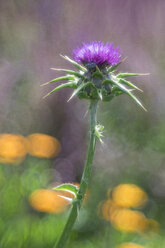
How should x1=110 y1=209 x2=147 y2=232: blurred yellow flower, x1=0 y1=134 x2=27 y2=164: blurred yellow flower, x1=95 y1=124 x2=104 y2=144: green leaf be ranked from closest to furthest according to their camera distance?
1. x1=95 y1=124 x2=104 y2=144: green leaf
2. x1=110 y1=209 x2=147 y2=232: blurred yellow flower
3. x1=0 y1=134 x2=27 y2=164: blurred yellow flower

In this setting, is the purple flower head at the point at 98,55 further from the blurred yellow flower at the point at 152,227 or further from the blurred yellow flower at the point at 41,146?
the blurred yellow flower at the point at 41,146

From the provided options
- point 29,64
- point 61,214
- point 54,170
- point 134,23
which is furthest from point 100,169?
point 134,23

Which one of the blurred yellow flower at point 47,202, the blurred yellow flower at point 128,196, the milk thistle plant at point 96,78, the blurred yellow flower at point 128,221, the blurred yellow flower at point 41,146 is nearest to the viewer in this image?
the milk thistle plant at point 96,78

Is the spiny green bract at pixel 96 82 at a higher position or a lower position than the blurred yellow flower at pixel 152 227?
higher

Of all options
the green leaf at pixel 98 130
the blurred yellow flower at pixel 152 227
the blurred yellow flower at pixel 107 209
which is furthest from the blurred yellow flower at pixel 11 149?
the green leaf at pixel 98 130

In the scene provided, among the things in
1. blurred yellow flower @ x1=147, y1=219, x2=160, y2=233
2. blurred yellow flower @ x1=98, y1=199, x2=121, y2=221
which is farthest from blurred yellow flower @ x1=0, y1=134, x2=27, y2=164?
blurred yellow flower @ x1=147, y1=219, x2=160, y2=233

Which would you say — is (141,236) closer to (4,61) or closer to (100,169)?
(100,169)

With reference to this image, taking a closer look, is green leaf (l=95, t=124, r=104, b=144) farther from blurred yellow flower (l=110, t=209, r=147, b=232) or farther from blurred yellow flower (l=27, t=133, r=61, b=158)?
blurred yellow flower (l=27, t=133, r=61, b=158)
